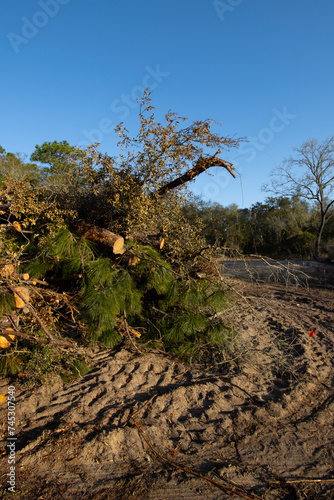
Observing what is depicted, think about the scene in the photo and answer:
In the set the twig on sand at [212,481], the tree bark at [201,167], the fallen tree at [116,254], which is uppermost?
the tree bark at [201,167]

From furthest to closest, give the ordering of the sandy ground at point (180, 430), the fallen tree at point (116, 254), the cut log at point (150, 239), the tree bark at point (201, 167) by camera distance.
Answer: the tree bark at point (201, 167)
the cut log at point (150, 239)
the fallen tree at point (116, 254)
the sandy ground at point (180, 430)

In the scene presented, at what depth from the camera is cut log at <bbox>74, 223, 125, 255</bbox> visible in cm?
431

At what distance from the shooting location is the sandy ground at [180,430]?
7.28ft

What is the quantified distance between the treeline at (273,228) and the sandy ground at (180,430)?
53.0 ft

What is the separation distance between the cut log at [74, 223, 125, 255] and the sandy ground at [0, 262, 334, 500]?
1506 mm

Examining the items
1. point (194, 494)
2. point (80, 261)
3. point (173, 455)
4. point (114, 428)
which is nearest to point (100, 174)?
point (80, 261)

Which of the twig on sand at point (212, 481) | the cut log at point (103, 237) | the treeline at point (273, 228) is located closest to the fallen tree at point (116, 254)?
the cut log at point (103, 237)

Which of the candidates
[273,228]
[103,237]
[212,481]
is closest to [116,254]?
[103,237]

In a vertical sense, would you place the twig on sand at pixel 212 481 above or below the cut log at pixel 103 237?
below

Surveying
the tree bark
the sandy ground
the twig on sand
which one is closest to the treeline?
the tree bark

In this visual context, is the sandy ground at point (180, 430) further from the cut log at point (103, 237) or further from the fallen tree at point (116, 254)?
the cut log at point (103, 237)

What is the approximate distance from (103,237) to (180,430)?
2.69 m

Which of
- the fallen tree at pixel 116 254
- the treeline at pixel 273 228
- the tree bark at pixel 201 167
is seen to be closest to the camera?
the fallen tree at pixel 116 254

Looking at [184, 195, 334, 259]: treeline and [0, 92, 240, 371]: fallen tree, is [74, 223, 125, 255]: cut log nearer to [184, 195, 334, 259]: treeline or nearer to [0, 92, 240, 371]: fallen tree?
[0, 92, 240, 371]: fallen tree
